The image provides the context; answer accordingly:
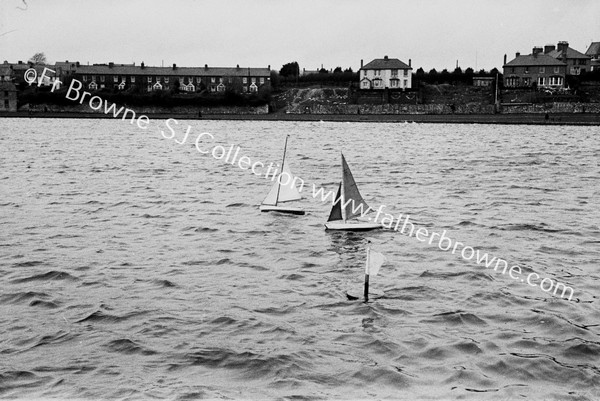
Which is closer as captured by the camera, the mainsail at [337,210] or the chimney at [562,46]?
the mainsail at [337,210]

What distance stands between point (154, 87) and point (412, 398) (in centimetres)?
12811

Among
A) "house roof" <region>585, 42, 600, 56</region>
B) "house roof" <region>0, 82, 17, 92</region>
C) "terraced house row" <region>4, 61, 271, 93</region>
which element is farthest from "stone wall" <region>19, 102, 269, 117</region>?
"house roof" <region>585, 42, 600, 56</region>

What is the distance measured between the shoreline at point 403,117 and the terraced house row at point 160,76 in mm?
19816

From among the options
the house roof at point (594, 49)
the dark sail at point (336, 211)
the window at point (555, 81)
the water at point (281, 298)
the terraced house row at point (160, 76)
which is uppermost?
the house roof at point (594, 49)

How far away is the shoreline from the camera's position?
92375 mm

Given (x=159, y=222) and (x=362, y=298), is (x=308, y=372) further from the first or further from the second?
(x=159, y=222)

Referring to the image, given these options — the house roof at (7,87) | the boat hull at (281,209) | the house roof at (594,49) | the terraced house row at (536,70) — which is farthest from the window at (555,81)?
the boat hull at (281,209)

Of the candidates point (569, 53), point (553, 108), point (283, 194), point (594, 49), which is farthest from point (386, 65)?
point (283, 194)

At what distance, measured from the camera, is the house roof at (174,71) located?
134250 mm

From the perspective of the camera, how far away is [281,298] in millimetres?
15609

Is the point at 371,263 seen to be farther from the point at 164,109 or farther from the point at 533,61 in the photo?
the point at 533,61

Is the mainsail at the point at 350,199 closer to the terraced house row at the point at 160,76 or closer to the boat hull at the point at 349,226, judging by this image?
the boat hull at the point at 349,226

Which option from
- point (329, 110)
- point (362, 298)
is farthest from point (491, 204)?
point (329, 110)

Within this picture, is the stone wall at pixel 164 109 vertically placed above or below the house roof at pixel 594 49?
below
